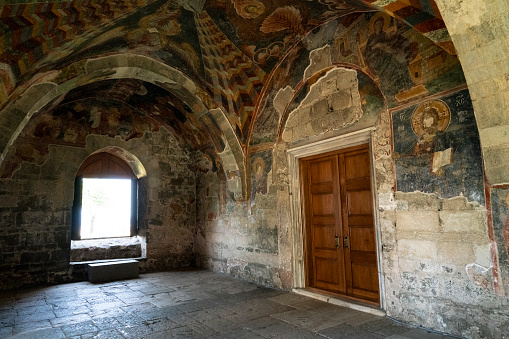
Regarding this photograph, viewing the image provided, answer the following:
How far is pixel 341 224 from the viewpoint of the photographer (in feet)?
15.8

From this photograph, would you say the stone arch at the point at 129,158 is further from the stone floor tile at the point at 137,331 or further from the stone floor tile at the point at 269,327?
the stone floor tile at the point at 269,327

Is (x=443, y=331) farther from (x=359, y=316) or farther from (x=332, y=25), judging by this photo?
(x=332, y=25)

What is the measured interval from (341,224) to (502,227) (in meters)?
2.09

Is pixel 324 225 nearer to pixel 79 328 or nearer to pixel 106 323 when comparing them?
pixel 106 323

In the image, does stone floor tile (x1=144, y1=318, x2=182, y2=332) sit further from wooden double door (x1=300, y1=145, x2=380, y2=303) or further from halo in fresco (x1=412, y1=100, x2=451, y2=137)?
halo in fresco (x1=412, y1=100, x2=451, y2=137)

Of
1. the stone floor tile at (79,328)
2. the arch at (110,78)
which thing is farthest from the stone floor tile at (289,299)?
the stone floor tile at (79,328)

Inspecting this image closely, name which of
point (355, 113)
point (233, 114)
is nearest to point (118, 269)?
point (233, 114)

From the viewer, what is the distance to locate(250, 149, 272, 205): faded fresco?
5852mm

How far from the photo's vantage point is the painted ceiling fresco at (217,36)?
332 cm

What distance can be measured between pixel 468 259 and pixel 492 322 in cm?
57

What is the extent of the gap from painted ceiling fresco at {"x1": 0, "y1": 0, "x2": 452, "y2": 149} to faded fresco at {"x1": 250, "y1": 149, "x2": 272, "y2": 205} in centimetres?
57

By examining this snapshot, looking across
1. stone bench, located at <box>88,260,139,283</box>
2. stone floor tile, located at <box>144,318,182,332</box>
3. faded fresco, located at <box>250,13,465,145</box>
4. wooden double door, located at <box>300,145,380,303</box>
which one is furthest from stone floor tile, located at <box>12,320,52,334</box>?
faded fresco, located at <box>250,13,465,145</box>

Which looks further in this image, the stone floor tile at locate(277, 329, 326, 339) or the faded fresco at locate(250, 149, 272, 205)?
the faded fresco at locate(250, 149, 272, 205)

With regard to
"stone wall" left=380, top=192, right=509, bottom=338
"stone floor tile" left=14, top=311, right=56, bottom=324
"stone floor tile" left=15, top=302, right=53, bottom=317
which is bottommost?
"stone floor tile" left=15, top=302, right=53, bottom=317
